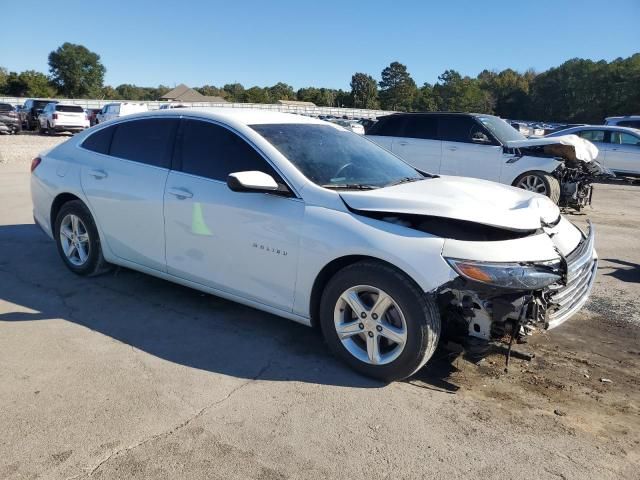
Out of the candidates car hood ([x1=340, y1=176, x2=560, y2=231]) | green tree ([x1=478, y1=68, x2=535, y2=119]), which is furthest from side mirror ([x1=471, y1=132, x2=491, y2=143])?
green tree ([x1=478, y1=68, x2=535, y2=119])

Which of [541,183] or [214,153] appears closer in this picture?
[214,153]

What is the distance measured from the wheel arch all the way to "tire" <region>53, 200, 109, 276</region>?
8.20 ft

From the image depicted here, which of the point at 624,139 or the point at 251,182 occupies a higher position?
the point at 624,139

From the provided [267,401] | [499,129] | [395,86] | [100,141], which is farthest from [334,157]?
[395,86]

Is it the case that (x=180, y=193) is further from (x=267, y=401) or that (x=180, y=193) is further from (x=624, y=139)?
(x=624, y=139)

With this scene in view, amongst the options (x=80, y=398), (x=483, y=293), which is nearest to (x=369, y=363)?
(x=483, y=293)

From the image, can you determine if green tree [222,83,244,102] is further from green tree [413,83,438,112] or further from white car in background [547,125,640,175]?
white car in background [547,125,640,175]

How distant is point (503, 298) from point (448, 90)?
3913 inches

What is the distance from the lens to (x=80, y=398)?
314cm

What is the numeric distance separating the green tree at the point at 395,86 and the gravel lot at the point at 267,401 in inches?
4559

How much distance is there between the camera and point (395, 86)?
130000mm

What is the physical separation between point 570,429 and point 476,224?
1.28 m

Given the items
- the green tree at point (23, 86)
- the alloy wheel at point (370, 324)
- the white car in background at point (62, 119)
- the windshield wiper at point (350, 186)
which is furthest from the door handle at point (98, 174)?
the green tree at point (23, 86)

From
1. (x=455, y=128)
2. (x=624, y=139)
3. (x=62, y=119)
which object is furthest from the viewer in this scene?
(x=62, y=119)
